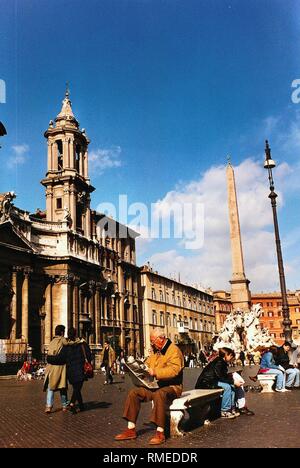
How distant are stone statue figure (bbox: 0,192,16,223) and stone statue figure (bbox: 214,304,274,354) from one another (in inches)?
705

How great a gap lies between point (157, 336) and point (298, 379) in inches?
372

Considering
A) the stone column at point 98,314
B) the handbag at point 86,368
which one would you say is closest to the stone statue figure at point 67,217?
the stone column at point 98,314

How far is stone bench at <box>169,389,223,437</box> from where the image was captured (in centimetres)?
674

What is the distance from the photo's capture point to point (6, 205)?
125 feet

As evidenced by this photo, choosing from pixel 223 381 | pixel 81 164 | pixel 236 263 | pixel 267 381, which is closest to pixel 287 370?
pixel 267 381

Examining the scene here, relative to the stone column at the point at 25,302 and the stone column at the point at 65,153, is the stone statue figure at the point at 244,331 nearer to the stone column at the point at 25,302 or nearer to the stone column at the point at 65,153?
the stone column at the point at 25,302

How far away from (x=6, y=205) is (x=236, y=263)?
17.7 meters

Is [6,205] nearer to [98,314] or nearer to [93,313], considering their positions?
[93,313]

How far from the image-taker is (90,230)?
5031 cm

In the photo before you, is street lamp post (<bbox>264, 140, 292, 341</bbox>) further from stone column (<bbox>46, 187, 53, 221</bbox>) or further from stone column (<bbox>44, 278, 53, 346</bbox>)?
stone column (<bbox>46, 187, 53, 221</bbox>)

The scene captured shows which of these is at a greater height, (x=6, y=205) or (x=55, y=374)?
(x=6, y=205)

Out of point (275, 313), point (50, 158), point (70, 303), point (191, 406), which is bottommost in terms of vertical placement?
point (191, 406)

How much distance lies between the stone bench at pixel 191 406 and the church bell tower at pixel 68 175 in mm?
38455
